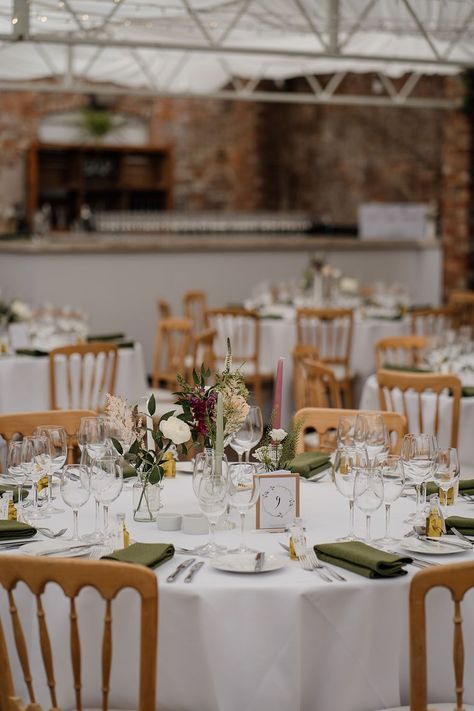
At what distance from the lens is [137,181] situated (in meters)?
13.6

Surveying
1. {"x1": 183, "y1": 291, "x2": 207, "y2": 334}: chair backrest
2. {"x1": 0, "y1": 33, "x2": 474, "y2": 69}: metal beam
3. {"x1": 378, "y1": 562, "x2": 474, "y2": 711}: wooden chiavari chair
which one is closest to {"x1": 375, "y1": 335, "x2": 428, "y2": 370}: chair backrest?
{"x1": 0, "y1": 33, "x2": 474, "y2": 69}: metal beam

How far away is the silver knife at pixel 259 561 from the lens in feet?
8.20

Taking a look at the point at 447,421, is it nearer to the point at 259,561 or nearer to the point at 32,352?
the point at 32,352

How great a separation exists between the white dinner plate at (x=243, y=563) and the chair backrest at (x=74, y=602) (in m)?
0.35

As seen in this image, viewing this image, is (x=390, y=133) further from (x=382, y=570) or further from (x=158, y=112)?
(x=382, y=570)

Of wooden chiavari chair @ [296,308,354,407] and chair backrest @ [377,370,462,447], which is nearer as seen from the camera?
chair backrest @ [377,370,462,447]

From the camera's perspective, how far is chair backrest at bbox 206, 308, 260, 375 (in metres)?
7.82

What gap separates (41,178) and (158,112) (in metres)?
1.70

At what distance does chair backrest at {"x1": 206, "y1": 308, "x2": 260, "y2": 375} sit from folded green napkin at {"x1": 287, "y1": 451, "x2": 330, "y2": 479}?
4.11 metres

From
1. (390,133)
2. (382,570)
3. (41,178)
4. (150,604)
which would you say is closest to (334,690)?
(382,570)

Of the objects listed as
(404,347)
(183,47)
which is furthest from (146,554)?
(183,47)

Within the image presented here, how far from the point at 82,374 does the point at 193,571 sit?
11.4ft

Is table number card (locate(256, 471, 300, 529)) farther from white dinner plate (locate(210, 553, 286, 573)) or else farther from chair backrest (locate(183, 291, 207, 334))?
chair backrest (locate(183, 291, 207, 334))

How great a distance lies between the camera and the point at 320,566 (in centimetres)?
257
